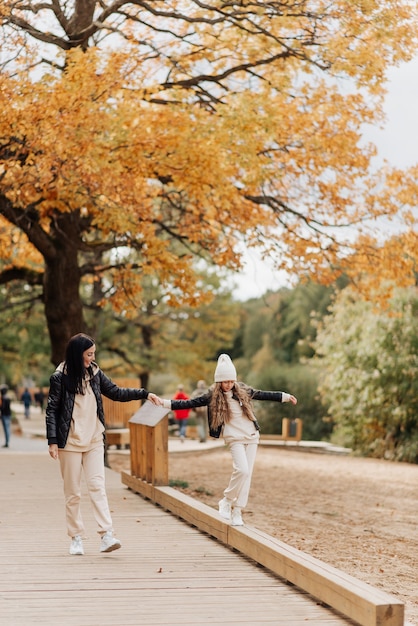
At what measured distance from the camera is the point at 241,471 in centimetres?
913

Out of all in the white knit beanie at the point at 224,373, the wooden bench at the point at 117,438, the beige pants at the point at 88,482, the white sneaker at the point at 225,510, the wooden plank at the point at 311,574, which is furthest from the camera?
the wooden bench at the point at 117,438

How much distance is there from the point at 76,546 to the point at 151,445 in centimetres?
422

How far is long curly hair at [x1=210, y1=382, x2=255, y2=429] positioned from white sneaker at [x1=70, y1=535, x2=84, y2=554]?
5.15 feet

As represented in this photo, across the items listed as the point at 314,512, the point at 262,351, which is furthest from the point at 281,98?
the point at 262,351

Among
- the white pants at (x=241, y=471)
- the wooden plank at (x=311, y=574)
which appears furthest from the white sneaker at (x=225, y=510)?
the white pants at (x=241, y=471)

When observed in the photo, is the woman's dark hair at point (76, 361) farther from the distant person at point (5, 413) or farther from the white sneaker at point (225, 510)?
the distant person at point (5, 413)

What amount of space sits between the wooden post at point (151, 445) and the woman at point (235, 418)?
2822 mm

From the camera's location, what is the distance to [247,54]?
18797 mm

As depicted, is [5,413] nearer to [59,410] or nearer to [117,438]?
[117,438]

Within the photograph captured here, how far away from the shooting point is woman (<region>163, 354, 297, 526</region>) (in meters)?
9.12

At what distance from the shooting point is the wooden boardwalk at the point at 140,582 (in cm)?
651

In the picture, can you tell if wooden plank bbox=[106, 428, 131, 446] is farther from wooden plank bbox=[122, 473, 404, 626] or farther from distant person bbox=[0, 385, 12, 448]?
wooden plank bbox=[122, 473, 404, 626]

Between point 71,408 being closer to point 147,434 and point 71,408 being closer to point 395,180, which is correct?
point 147,434

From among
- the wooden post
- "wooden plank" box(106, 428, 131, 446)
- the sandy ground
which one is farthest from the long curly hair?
"wooden plank" box(106, 428, 131, 446)
